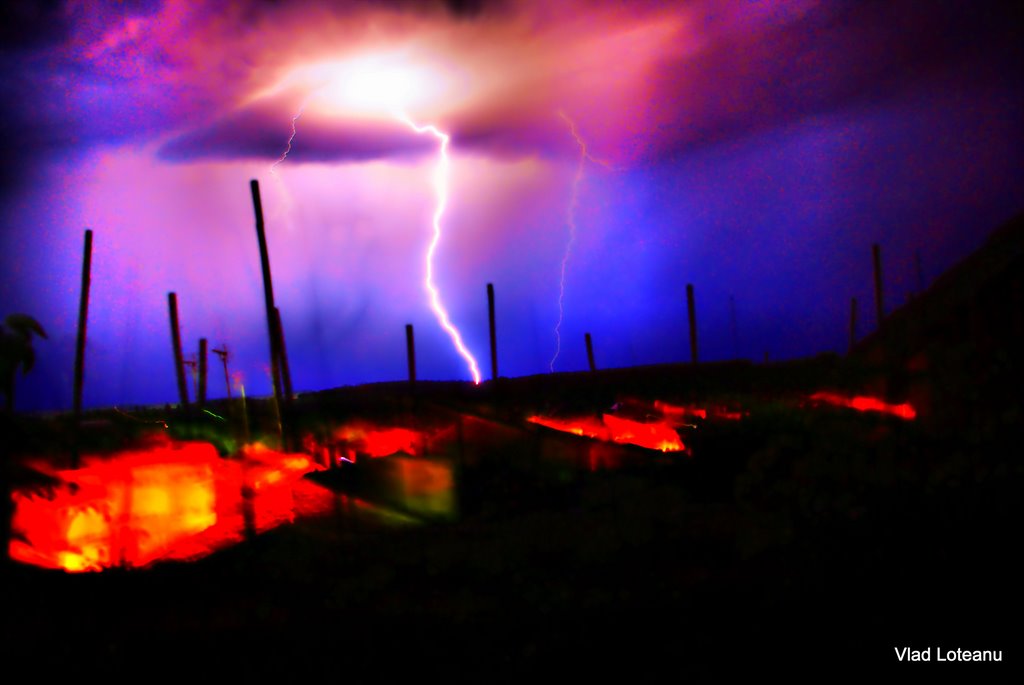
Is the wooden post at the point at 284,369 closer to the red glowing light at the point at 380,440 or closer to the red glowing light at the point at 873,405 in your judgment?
the red glowing light at the point at 380,440

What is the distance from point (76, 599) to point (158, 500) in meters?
3.54

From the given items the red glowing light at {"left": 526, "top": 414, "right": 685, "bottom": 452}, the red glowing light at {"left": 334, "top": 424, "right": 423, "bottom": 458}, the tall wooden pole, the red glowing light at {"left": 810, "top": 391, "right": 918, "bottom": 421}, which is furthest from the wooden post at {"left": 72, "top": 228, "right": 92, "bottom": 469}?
the red glowing light at {"left": 810, "top": 391, "right": 918, "bottom": 421}

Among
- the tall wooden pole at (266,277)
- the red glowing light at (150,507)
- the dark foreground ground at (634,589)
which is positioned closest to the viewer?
the dark foreground ground at (634,589)

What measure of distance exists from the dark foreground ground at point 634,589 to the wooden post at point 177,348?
5360 mm

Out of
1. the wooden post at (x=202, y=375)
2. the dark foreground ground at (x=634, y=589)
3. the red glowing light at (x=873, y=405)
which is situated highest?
the wooden post at (x=202, y=375)

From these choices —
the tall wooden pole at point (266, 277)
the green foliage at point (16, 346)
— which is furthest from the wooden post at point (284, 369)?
the green foliage at point (16, 346)

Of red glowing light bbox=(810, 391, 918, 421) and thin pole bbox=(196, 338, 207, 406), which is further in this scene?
thin pole bbox=(196, 338, 207, 406)

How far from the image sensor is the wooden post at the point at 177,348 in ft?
43.1

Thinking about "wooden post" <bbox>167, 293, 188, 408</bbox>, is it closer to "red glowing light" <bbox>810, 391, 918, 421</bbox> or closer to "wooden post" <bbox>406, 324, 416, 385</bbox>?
"wooden post" <bbox>406, 324, 416, 385</bbox>

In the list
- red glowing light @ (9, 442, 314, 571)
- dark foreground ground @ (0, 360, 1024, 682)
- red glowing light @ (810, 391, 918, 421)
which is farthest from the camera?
red glowing light @ (9, 442, 314, 571)

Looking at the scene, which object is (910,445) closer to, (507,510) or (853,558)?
(853,558)

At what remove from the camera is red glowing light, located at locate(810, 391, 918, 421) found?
27.8ft

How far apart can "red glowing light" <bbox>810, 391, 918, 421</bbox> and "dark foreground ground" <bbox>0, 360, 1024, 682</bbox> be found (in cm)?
45

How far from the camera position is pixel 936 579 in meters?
5.66
